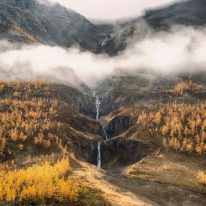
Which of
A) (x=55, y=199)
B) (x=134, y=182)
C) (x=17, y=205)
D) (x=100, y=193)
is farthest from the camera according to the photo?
(x=134, y=182)

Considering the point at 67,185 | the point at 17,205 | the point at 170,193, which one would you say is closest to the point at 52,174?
the point at 67,185

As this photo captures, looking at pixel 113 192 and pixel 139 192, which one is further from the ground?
pixel 113 192

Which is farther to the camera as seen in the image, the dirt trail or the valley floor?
the valley floor

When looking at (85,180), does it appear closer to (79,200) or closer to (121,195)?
(121,195)

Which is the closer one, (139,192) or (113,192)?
(113,192)

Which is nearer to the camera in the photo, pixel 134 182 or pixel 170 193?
pixel 170 193

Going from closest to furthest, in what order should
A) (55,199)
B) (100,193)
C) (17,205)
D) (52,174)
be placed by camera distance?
(17,205), (55,199), (100,193), (52,174)

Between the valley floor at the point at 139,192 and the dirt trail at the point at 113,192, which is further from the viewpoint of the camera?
the valley floor at the point at 139,192
